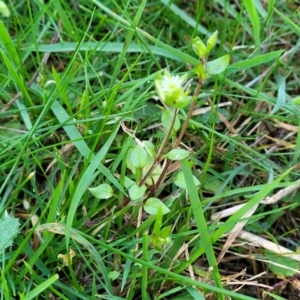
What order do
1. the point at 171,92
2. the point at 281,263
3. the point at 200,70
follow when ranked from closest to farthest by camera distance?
the point at 171,92, the point at 200,70, the point at 281,263

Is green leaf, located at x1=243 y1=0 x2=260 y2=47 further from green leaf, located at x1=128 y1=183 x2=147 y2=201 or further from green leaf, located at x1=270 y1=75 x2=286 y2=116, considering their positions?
green leaf, located at x1=128 y1=183 x2=147 y2=201

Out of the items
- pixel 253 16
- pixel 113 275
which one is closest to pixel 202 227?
pixel 113 275

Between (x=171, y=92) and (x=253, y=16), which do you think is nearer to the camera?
(x=171, y=92)

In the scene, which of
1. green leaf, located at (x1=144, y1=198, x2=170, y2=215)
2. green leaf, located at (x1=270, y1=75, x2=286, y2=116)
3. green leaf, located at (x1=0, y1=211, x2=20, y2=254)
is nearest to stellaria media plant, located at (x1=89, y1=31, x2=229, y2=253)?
green leaf, located at (x1=144, y1=198, x2=170, y2=215)

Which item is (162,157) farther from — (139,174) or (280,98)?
(280,98)

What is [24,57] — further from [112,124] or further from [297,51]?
[297,51]
